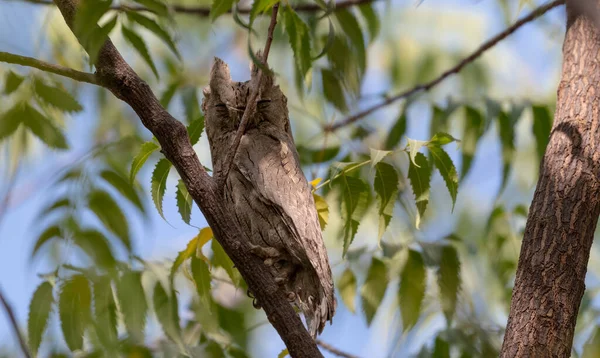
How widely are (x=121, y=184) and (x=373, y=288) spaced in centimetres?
111

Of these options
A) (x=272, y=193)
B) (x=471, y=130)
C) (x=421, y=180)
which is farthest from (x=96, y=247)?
(x=471, y=130)

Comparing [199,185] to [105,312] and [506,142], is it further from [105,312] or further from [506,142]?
[506,142]

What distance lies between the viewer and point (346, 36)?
3.02m

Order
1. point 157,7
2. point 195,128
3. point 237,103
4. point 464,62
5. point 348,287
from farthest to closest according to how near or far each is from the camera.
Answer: point 464,62
point 348,287
point 237,103
point 195,128
point 157,7

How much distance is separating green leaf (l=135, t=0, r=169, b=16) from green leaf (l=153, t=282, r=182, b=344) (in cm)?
108

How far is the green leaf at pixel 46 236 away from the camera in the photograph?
99.6 inches

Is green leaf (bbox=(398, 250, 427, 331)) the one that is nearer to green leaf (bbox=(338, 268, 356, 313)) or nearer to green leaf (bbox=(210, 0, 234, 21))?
green leaf (bbox=(338, 268, 356, 313))

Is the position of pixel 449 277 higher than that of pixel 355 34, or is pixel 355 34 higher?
pixel 355 34

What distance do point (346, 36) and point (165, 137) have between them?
144cm

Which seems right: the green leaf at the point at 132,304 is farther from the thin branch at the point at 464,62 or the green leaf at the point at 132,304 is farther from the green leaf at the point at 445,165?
the thin branch at the point at 464,62

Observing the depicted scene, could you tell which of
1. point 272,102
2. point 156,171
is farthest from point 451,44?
point 156,171

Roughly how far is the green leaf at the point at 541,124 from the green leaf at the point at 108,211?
1.83 meters

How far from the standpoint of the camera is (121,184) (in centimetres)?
268

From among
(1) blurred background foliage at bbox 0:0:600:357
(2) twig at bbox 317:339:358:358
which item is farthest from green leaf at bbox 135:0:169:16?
(2) twig at bbox 317:339:358:358
